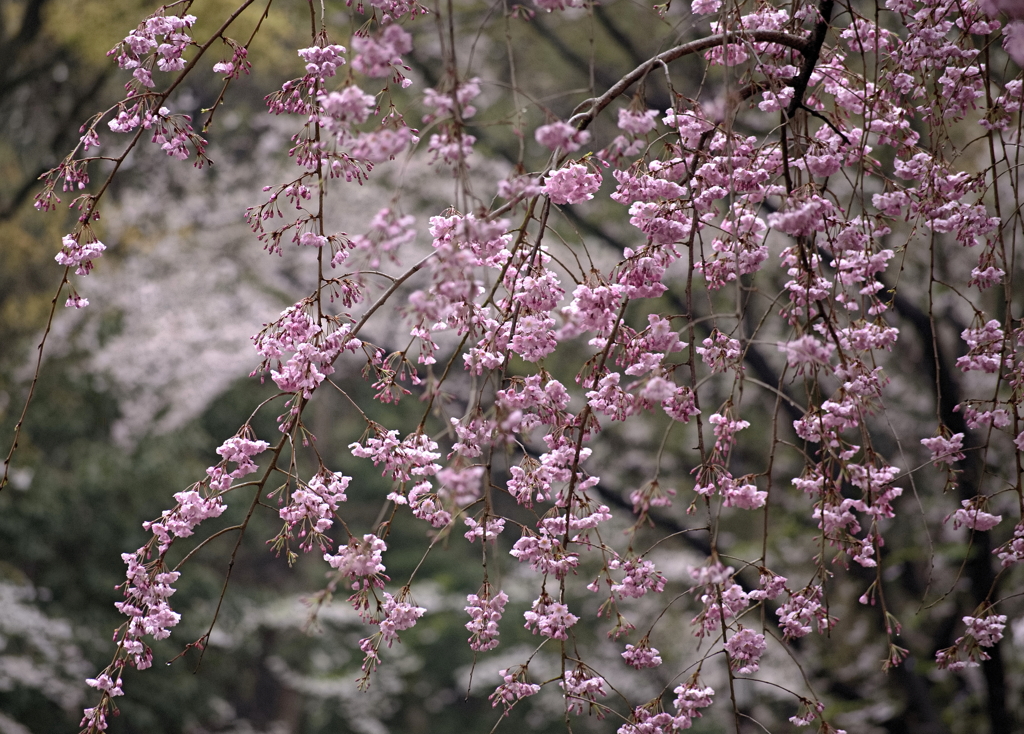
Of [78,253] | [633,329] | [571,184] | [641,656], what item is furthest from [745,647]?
[78,253]

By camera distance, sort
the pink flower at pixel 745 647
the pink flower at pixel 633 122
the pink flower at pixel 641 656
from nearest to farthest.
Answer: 1. the pink flower at pixel 633 122
2. the pink flower at pixel 745 647
3. the pink flower at pixel 641 656

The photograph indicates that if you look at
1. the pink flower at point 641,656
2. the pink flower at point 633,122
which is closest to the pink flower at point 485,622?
the pink flower at point 641,656

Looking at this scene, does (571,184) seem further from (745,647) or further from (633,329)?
(745,647)

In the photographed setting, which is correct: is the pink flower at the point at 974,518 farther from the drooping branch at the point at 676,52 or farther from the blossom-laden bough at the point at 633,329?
the drooping branch at the point at 676,52

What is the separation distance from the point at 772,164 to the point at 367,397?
753cm

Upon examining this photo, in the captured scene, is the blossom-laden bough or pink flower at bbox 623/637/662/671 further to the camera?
pink flower at bbox 623/637/662/671

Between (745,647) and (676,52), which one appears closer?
(745,647)

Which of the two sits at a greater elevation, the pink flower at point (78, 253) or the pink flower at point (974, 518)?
the pink flower at point (78, 253)

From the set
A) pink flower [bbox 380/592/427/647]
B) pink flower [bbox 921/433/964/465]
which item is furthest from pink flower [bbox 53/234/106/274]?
pink flower [bbox 921/433/964/465]

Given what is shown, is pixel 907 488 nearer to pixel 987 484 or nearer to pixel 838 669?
pixel 987 484

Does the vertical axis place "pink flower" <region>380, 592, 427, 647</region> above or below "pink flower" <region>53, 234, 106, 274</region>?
below

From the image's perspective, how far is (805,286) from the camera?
4.00ft

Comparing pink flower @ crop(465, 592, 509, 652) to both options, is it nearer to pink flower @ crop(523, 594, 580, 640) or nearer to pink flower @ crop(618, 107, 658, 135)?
pink flower @ crop(523, 594, 580, 640)

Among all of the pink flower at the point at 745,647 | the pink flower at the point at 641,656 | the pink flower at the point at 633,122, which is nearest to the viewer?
the pink flower at the point at 633,122
